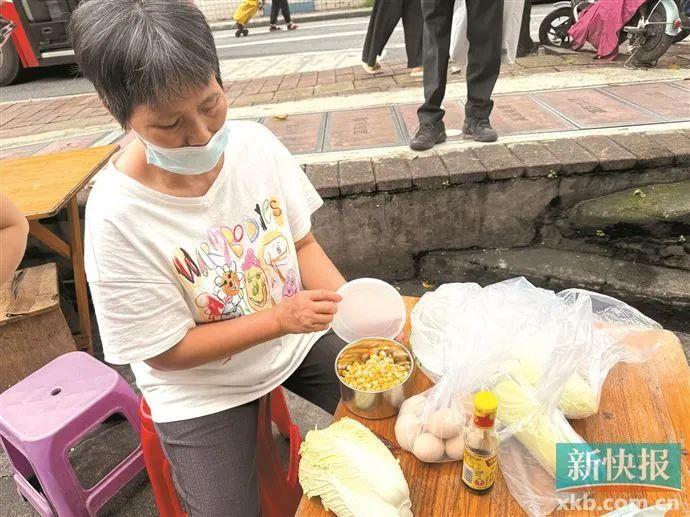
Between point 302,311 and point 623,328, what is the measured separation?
0.88 metres

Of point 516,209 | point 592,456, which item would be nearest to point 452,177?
point 516,209

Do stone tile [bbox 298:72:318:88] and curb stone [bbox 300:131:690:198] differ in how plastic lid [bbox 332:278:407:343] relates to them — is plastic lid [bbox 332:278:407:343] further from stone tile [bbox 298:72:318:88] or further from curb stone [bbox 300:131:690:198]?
stone tile [bbox 298:72:318:88]

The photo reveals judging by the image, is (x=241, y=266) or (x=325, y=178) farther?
(x=325, y=178)

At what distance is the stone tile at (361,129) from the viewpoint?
3.04 metres

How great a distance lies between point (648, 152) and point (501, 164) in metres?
0.74

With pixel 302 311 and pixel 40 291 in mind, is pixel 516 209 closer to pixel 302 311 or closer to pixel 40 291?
pixel 302 311

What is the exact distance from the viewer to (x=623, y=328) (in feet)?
4.25

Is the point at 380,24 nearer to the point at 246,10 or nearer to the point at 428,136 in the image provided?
the point at 428,136

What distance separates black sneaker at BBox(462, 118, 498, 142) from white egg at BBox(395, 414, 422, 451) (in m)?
2.14

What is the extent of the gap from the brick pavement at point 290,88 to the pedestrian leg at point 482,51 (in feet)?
4.78

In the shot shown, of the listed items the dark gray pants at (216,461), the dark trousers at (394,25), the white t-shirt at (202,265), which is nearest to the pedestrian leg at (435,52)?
the white t-shirt at (202,265)

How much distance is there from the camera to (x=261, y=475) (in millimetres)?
1528

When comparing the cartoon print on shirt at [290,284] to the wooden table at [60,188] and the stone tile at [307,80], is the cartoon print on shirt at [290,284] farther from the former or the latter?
the stone tile at [307,80]

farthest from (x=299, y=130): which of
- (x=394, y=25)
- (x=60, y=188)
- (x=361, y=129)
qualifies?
(x=394, y=25)
